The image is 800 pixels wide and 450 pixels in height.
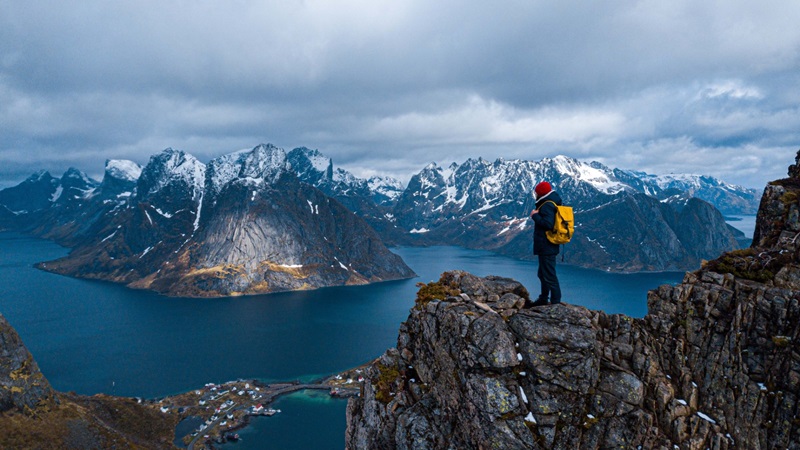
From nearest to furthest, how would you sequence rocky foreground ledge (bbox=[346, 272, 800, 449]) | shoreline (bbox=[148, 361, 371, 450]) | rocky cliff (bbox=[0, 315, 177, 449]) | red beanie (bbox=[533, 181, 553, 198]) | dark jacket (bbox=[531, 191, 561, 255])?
1. rocky foreground ledge (bbox=[346, 272, 800, 449])
2. dark jacket (bbox=[531, 191, 561, 255])
3. red beanie (bbox=[533, 181, 553, 198])
4. rocky cliff (bbox=[0, 315, 177, 449])
5. shoreline (bbox=[148, 361, 371, 450])

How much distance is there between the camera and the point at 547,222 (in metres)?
19.7

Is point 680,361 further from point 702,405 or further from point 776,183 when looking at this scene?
point 776,183

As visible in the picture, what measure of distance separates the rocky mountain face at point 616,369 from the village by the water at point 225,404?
79.8 metres

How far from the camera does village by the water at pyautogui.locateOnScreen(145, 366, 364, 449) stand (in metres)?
104

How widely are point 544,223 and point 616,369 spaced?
318 inches

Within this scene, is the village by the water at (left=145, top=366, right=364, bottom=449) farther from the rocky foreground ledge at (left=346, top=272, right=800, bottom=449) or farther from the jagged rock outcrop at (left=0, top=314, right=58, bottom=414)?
the rocky foreground ledge at (left=346, top=272, right=800, bottom=449)

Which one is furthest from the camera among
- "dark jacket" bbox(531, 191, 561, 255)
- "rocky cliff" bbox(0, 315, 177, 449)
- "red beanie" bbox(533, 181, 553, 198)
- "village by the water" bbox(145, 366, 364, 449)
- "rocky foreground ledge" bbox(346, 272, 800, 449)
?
"village by the water" bbox(145, 366, 364, 449)

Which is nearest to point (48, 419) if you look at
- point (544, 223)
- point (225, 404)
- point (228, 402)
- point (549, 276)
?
point (225, 404)

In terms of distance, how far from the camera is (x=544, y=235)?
2067 cm

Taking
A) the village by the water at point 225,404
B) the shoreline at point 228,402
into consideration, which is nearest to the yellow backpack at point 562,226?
the village by the water at point 225,404

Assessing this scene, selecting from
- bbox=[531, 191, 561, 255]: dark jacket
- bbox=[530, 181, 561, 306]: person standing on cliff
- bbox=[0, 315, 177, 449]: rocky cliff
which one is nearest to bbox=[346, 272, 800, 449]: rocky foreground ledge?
bbox=[530, 181, 561, 306]: person standing on cliff

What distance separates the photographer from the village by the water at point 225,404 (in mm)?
104062

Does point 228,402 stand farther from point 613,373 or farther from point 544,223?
point 544,223

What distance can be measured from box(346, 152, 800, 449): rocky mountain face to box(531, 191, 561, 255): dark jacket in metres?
3.18
